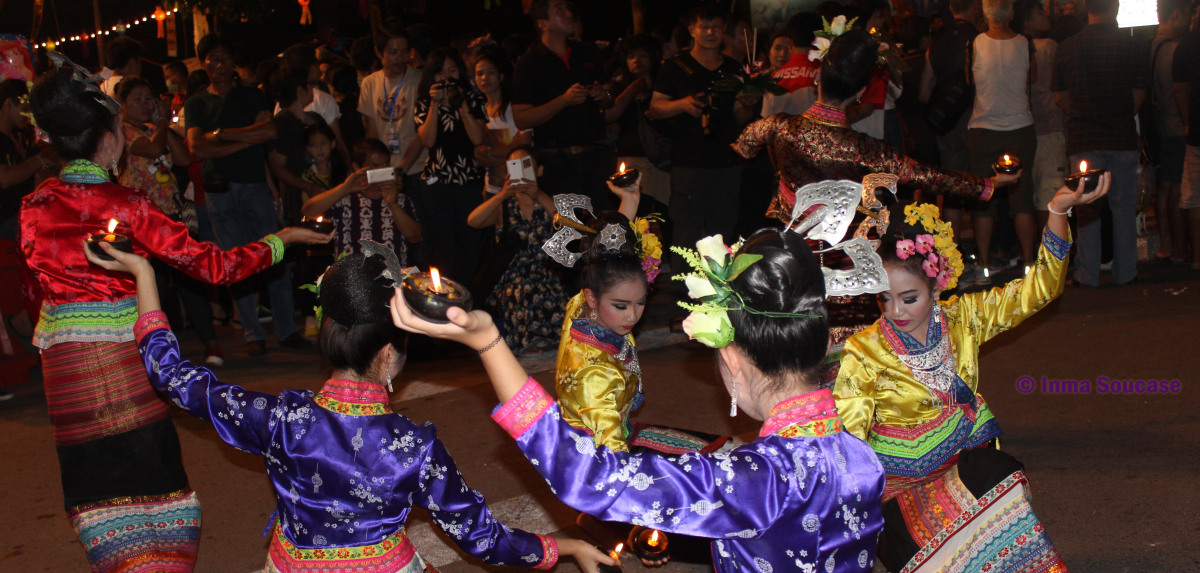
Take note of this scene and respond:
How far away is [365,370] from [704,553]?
162cm

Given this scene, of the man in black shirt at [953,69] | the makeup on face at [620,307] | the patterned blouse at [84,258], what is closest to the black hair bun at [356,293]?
the patterned blouse at [84,258]

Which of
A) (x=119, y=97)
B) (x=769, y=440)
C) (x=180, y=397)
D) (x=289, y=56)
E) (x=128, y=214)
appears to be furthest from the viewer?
(x=289, y=56)

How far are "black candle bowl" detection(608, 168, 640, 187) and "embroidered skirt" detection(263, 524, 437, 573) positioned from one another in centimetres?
192

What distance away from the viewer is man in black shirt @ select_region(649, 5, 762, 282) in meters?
6.98

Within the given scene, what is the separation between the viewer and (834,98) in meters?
4.20

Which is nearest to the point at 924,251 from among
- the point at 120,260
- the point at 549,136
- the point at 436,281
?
the point at 436,281

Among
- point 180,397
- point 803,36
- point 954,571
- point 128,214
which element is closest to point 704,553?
point 954,571

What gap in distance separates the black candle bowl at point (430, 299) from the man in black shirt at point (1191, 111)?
728 cm

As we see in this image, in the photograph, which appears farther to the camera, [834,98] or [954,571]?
[834,98]

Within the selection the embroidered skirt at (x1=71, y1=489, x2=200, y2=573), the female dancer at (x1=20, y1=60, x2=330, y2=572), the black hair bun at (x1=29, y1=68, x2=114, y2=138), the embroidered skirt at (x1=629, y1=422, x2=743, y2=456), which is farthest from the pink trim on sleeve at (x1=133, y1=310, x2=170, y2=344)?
the embroidered skirt at (x1=629, y1=422, x2=743, y2=456)

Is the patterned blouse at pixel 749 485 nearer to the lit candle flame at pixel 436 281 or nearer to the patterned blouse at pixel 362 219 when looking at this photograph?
the lit candle flame at pixel 436 281

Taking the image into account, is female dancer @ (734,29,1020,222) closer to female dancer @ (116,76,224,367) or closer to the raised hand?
the raised hand

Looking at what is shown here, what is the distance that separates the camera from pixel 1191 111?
732 centimetres

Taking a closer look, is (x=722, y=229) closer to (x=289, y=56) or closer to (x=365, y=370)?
(x=289, y=56)
